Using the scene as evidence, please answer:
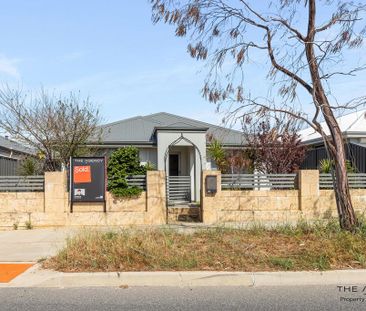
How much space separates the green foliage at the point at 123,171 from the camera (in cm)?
1363

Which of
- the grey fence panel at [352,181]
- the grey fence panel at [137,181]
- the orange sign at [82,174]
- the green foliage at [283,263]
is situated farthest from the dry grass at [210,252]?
the grey fence panel at [352,181]

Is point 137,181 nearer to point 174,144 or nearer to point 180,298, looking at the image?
point 174,144

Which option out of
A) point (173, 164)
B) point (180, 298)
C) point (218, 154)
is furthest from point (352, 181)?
point (173, 164)

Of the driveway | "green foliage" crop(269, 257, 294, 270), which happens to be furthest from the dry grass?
the driveway

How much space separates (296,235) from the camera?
9.31m

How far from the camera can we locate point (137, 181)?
1388 centimetres

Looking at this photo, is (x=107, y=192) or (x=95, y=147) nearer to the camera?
(x=107, y=192)

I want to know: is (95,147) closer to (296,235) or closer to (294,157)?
(294,157)

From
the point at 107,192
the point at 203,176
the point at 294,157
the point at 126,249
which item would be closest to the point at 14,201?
the point at 107,192

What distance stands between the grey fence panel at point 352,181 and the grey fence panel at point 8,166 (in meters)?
12.3

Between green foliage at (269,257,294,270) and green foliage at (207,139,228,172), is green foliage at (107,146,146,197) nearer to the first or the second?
green foliage at (207,139,228,172)

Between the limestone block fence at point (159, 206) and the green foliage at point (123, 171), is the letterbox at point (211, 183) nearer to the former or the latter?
the limestone block fence at point (159, 206)

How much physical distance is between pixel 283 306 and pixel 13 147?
2176 cm

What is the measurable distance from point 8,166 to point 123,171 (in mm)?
8643
